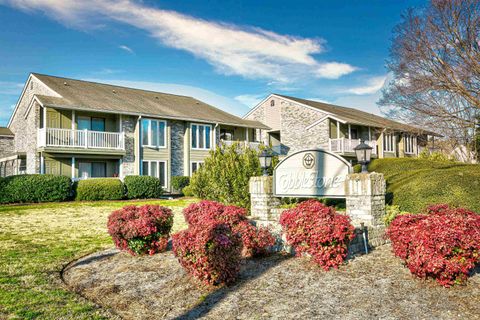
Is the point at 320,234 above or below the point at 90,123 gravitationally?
below

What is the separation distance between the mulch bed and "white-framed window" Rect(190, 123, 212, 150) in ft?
68.5

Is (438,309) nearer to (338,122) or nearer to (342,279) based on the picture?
(342,279)

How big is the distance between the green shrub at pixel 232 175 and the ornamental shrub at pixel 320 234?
5030 millimetres

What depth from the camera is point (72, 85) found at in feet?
82.8

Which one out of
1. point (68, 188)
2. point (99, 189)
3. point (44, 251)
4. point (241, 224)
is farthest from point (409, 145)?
point (44, 251)

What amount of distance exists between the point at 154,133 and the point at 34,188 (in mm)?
8716

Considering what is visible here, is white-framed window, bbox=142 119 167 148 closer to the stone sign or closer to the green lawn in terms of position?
the green lawn

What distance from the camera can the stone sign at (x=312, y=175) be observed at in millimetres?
8422

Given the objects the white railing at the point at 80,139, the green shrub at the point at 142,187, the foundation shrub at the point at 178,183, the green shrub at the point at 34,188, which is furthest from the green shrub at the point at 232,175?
the foundation shrub at the point at 178,183

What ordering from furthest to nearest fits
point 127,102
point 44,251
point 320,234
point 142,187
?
point 127,102, point 142,187, point 44,251, point 320,234

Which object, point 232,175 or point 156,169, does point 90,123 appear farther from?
point 232,175

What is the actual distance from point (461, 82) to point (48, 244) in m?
13.3

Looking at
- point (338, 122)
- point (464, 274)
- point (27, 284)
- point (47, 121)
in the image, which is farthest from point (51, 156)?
point (464, 274)

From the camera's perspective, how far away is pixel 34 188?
1817cm
